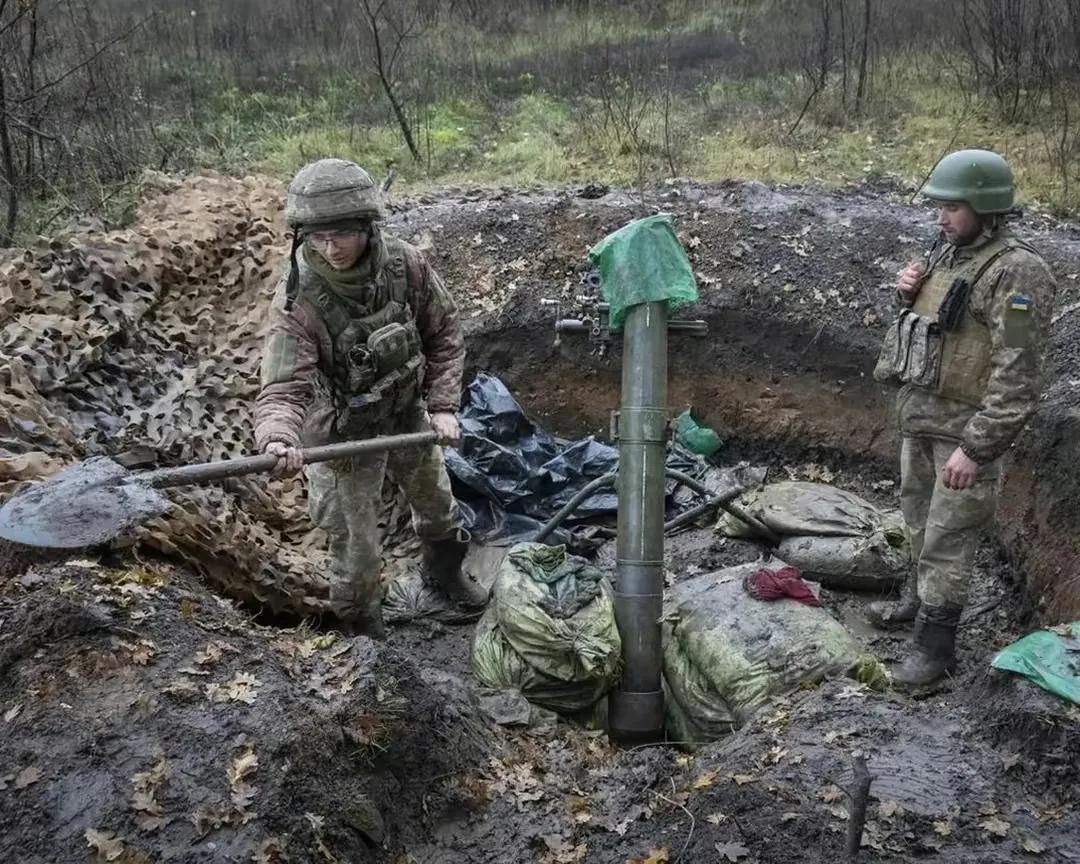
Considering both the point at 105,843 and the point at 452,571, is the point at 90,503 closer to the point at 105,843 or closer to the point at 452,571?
the point at 105,843

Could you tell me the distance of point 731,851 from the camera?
285cm

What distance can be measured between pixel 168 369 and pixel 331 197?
240 cm

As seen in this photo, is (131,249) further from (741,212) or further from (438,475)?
(741,212)

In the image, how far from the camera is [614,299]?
4.62 m

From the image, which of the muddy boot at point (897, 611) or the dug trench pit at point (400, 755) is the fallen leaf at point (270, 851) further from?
the muddy boot at point (897, 611)

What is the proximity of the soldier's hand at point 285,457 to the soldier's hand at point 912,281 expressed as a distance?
270 centimetres

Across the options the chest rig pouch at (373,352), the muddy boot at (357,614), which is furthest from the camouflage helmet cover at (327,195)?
the muddy boot at (357,614)

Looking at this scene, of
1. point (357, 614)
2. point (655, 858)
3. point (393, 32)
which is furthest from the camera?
point (393, 32)

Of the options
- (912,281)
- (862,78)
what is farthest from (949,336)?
(862,78)

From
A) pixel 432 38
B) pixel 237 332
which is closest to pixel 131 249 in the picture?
pixel 237 332

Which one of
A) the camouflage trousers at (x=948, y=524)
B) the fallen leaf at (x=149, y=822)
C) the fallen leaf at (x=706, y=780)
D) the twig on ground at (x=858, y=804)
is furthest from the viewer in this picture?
the camouflage trousers at (x=948, y=524)

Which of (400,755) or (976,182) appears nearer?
(400,755)

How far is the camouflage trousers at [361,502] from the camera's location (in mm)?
4324

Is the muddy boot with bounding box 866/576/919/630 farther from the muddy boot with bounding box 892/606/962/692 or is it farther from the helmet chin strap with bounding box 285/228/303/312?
the helmet chin strap with bounding box 285/228/303/312
